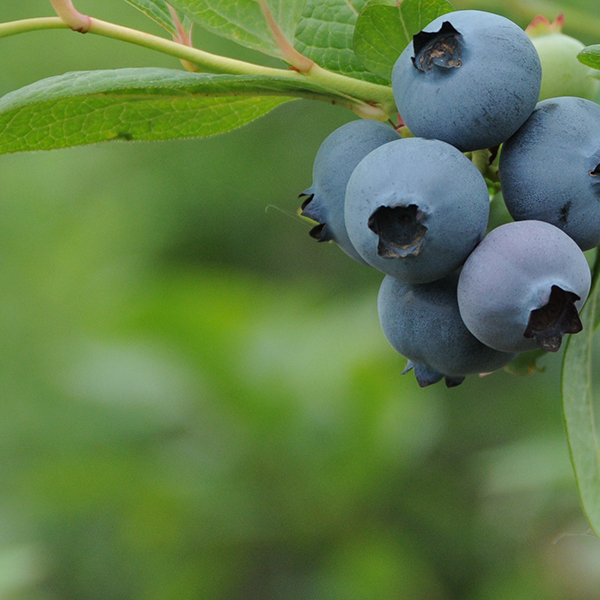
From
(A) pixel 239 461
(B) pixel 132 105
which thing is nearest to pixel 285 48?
(B) pixel 132 105

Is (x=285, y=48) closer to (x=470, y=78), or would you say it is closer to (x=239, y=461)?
(x=470, y=78)

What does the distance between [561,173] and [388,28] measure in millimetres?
238

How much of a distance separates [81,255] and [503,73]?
9.06ft

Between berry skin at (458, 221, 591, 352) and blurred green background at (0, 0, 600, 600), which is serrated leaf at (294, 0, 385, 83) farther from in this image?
blurred green background at (0, 0, 600, 600)

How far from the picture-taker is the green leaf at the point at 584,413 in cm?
80

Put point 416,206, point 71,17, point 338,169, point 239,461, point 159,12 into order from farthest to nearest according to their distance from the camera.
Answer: point 239,461, point 159,12, point 71,17, point 338,169, point 416,206

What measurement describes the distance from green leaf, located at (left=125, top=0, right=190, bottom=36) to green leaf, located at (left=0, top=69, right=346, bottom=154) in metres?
0.11

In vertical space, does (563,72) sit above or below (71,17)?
below

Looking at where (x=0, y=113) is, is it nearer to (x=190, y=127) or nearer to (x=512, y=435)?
(x=190, y=127)

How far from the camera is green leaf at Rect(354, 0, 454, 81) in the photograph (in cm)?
77

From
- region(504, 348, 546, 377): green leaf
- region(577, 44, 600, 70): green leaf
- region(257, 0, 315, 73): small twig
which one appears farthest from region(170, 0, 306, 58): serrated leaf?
region(504, 348, 546, 377): green leaf

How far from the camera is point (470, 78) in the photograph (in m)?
0.66

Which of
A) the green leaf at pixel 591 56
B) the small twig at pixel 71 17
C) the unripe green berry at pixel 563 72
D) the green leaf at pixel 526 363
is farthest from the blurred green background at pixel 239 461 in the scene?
the small twig at pixel 71 17

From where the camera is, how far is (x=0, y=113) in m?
0.82
